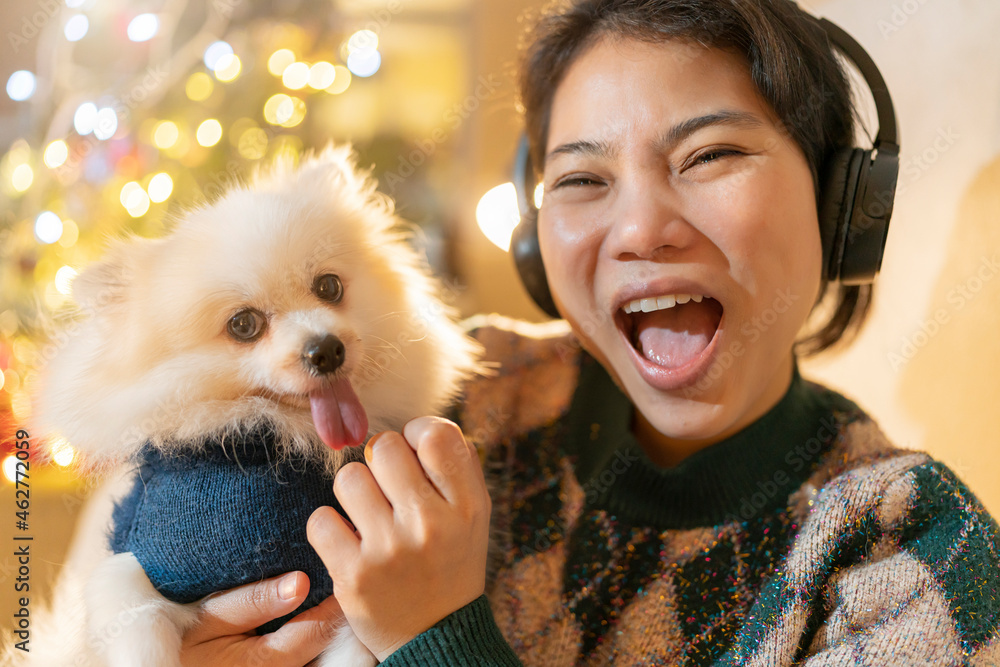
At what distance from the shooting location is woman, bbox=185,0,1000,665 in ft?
2.59

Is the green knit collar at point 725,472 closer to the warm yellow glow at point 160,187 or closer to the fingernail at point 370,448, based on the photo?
the fingernail at point 370,448

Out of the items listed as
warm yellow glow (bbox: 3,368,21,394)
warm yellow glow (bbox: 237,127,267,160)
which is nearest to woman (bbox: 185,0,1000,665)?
warm yellow glow (bbox: 3,368,21,394)

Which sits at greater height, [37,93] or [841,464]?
[841,464]

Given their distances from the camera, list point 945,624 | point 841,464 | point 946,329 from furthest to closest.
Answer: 1. point 946,329
2. point 841,464
3. point 945,624

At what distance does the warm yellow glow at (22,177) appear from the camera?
1230mm

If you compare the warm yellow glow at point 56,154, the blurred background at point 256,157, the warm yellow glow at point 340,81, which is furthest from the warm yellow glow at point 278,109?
the warm yellow glow at point 56,154

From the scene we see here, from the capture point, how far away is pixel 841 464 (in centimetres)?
100

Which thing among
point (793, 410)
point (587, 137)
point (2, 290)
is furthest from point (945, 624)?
point (2, 290)

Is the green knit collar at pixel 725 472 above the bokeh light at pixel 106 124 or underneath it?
above

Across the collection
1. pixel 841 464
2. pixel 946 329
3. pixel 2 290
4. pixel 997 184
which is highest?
pixel 997 184

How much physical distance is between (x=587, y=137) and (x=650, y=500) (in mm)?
637

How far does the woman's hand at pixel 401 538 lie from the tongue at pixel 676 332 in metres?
Answer: 0.40

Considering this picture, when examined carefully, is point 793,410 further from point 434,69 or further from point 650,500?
point 434,69

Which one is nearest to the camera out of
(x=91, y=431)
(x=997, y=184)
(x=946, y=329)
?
(x=91, y=431)
